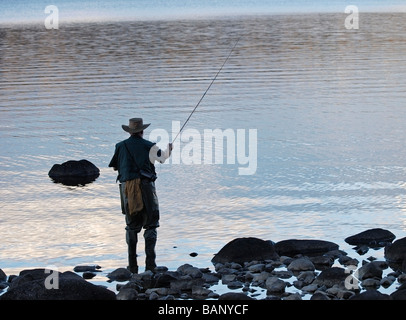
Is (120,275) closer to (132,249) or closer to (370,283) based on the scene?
(132,249)

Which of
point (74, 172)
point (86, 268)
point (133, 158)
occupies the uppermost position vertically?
point (133, 158)

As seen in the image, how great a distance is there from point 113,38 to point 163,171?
136 ft

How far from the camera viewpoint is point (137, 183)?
486 inches

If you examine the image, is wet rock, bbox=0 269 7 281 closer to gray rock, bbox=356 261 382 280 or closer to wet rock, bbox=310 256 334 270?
wet rock, bbox=310 256 334 270

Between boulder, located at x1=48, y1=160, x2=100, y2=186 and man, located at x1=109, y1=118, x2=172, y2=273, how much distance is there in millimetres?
6305

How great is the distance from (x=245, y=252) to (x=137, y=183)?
67.2 inches

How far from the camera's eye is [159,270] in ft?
40.2

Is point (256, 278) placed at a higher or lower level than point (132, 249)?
lower

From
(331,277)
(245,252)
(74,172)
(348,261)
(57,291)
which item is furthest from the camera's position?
(74,172)

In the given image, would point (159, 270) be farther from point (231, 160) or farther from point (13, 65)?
point (13, 65)

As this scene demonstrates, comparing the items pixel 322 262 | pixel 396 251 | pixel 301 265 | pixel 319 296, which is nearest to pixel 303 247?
pixel 322 262

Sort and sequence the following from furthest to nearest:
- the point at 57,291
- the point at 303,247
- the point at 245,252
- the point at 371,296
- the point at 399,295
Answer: the point at 303,247
the point at 245,252
the point at 57,291
the point at 399,295
the point at 371,296

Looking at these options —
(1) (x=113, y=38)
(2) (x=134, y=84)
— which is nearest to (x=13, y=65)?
(2) (x=134, y=84)

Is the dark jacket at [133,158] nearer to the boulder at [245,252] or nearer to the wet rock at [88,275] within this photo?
the wet rock at [88,275]
